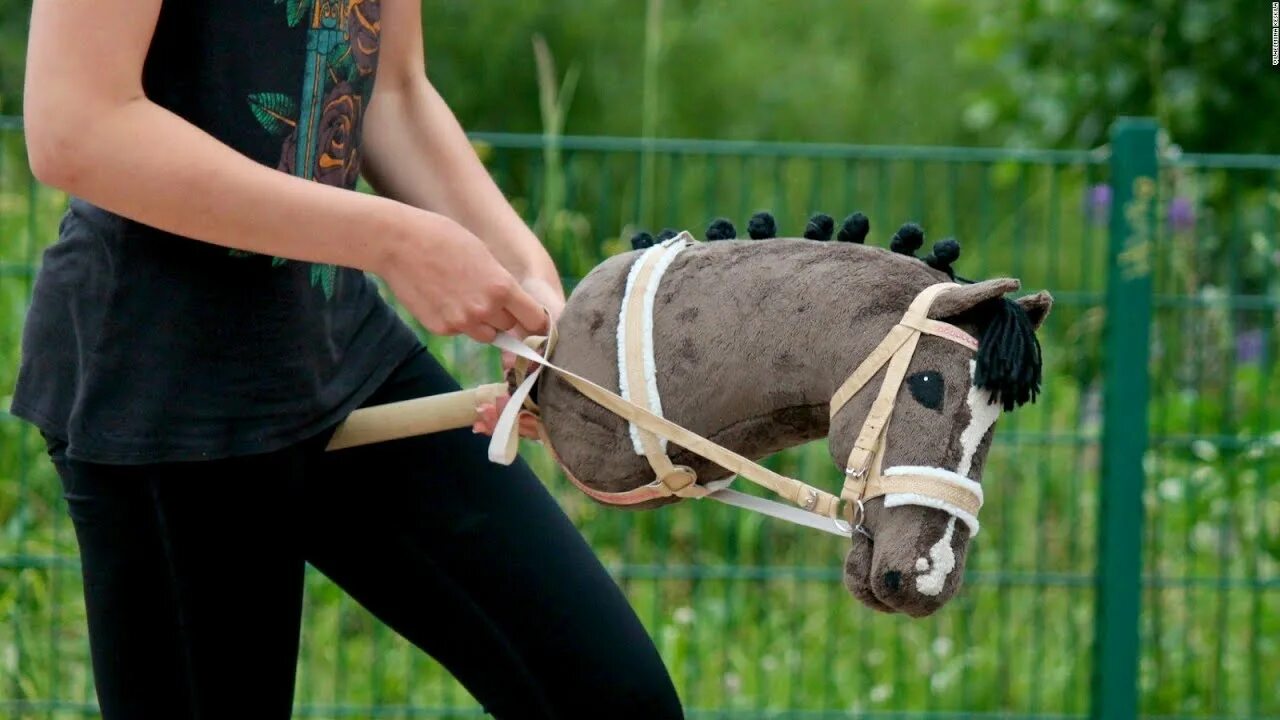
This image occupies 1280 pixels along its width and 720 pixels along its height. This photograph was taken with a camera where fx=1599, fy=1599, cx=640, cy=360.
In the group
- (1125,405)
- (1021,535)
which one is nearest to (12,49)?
(1021,535)

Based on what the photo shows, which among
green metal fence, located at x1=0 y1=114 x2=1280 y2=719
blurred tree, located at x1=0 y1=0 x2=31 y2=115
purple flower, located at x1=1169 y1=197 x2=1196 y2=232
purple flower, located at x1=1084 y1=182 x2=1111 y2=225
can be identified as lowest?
green metal fence, located at x1=0 y1=114 x2=1280 y2=719

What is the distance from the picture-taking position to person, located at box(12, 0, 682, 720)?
57.8 inches

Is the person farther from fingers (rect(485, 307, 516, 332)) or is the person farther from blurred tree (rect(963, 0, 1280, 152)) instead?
blurred tree (rect(963, 0, 1280, 152))

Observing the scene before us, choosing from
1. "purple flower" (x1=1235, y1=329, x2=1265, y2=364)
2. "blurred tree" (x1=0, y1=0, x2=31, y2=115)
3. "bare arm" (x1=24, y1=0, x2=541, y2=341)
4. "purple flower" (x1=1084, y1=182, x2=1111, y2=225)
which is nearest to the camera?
"bare arm" (x1=24, y1=0, x2=541, y2=341)

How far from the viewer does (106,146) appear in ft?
4.72

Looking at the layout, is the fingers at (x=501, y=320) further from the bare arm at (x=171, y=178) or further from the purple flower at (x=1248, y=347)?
the purple flower at (x=1248, y=347)

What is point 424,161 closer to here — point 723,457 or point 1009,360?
point 723,457

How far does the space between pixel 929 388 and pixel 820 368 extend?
0.37 ft

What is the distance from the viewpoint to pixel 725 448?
5.30 feet

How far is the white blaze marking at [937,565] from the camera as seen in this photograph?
1435 mm

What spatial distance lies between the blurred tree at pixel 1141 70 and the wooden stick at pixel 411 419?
12.2 feet

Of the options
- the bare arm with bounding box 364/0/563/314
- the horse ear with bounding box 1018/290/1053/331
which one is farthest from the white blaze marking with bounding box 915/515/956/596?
the bare arm with bounding box 364/0/563/314

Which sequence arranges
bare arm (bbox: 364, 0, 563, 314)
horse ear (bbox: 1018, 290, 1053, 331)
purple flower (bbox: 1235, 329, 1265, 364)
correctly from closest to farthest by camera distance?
horse ear (bbox: 1018, 290, 1053, 331)
bare arm (bbox: 364, 0, 563, 314)
purple flower (bbox: 1235, 329, 1265, 364)

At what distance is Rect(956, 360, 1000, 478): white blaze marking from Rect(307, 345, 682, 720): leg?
1.52ft
